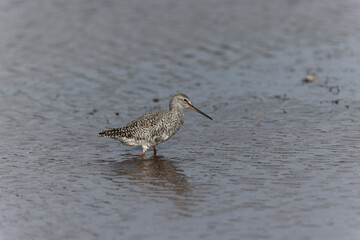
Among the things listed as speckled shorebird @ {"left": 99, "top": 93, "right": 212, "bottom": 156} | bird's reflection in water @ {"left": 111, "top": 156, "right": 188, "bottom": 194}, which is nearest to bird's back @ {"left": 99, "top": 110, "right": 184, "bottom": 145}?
speckled shorebird @ {"left": 99, "top": 93, "right": 212, "bottom": 156}

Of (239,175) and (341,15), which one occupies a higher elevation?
(341,15)

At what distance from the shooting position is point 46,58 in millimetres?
22594

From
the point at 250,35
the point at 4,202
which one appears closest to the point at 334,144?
the point at 4,202

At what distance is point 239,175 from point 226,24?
15.8 m

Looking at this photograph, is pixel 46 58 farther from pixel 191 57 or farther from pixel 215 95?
pixel 215 95

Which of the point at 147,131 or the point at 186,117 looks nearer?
the point at 147,131

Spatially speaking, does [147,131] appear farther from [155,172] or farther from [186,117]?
[186,117]

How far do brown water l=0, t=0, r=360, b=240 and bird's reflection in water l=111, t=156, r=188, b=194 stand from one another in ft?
0.15

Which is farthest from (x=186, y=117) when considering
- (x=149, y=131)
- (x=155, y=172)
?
(x=155, y=172)

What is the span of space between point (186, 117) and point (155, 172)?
4459mm

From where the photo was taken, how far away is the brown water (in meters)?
9.97

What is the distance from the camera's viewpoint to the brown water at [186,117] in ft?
32.7

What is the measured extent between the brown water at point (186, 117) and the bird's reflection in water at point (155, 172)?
0.15 feet

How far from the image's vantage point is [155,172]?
1277 cm
